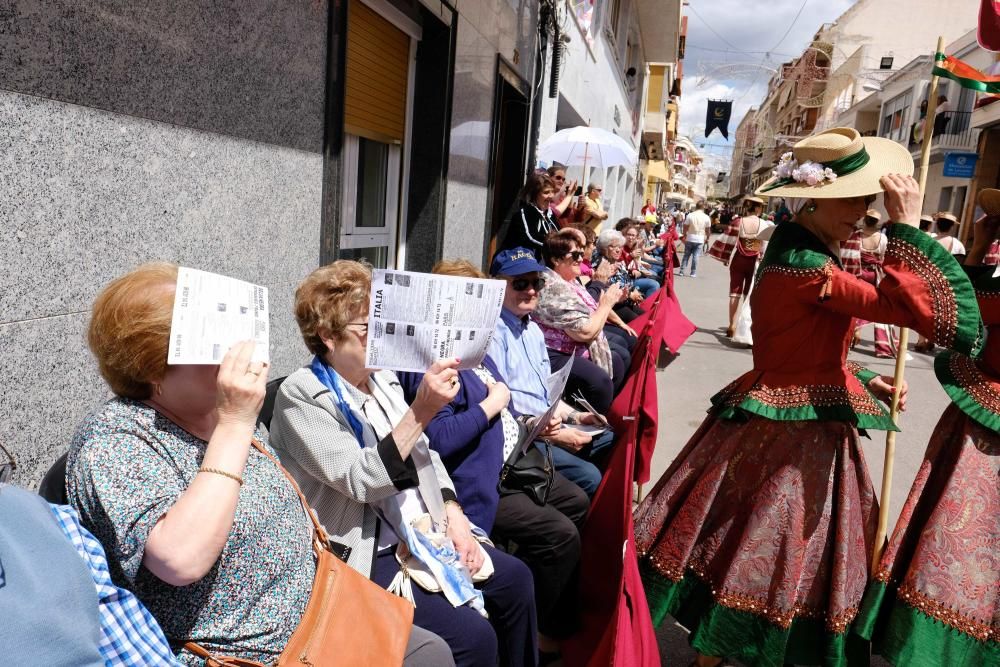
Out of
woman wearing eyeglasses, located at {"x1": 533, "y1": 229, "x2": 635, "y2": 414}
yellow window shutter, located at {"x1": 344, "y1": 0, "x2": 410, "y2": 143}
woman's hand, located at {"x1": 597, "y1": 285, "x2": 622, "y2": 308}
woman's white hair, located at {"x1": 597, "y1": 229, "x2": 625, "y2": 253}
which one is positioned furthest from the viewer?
woman's white hair, located at {"x1": 597, "y1": 229, "x2": 625, "y2": 253}

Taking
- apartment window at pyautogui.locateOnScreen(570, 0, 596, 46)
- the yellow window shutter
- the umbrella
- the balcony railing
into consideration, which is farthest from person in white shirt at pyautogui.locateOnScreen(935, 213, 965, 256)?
the balcony railing

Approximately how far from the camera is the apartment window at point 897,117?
104 ft

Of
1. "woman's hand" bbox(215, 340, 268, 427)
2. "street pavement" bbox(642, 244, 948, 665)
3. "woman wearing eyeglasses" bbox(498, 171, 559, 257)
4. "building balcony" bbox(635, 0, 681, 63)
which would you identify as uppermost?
"building balcony" bbox(635, 0, 681, 63)

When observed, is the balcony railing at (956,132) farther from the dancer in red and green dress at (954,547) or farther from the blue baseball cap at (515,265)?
the dancer in red and green dress at (954,547)

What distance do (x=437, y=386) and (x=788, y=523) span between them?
1.38 m

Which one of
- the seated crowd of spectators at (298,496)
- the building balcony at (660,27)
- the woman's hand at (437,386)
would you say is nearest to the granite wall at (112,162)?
the seated crowd of spectators at (298,496)

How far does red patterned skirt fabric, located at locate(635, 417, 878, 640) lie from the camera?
8.20ft

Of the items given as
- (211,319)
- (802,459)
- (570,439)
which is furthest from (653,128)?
(211,319)

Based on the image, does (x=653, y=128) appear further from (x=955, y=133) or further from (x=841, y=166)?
(x=841, y=166)

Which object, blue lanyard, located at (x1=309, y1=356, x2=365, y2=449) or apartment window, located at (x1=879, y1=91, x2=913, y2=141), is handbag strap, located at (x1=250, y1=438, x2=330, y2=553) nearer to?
blue lanyard, located at (x1=309, y1=356, x2=365, y2=449)

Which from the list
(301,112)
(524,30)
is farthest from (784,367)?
(524,30)

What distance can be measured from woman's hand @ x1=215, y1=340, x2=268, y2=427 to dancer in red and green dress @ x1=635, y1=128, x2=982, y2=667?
1760 mm

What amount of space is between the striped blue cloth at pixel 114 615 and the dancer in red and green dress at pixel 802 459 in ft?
6.33

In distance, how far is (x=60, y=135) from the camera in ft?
6.42
